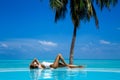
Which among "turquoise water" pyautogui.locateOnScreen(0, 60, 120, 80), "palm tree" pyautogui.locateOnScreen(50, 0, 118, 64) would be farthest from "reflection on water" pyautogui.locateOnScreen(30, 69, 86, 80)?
"palm tree" pyautogui.locateOnScreen(50, 0, 118, 64)

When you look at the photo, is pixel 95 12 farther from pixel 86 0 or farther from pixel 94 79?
pixel 94 79

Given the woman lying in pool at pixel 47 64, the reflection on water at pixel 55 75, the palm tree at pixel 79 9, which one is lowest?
the reflection on water at pixel 55 75

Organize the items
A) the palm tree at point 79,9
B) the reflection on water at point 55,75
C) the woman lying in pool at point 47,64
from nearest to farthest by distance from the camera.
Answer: the reflection on water at point 55,75, the woman lying in pool at point 47,64, the palm tree at point 79,9

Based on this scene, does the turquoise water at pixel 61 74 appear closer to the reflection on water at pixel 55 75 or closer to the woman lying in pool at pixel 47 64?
the reflection on water at pixel 55 75

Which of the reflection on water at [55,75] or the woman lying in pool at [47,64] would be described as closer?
the reflection on water at [55,75]

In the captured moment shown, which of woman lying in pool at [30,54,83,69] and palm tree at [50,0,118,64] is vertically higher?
palm tree at [50,0,118,64]

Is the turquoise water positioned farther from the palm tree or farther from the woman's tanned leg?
the palm tree

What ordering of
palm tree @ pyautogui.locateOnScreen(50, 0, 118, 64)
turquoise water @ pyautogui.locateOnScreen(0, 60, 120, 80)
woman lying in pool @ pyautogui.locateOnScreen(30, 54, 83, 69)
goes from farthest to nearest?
palm tree @ pyautogui.locateOnScreen(50, 0, 118, 64) < woman lying in pool @ pyautogui.locateOnScreen(30, 54, 83, 69) < turquoise water @ pyautogui.locateOnScreen(0, 60, 120, 80)

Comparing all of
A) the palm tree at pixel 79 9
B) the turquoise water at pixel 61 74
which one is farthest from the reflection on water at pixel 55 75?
the palm tree at pixel 79 9

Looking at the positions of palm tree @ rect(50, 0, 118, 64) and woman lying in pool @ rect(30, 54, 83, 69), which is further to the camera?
palm tree @ rect(50, 0, 118, 64)

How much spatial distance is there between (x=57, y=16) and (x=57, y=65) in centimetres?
449

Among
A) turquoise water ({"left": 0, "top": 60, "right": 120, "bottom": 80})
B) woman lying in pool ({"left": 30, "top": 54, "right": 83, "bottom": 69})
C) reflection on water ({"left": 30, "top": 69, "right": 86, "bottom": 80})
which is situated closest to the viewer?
reflection on water ({"left": 30, "top": 69, "right": 86, "bottom": 80})

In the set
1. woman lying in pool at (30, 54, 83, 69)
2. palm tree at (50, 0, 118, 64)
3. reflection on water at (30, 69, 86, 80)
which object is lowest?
reflection on water at (30, 69, 86, 80)

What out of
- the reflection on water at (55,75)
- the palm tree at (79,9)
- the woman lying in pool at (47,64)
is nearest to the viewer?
the reflection on water at (55,75)
